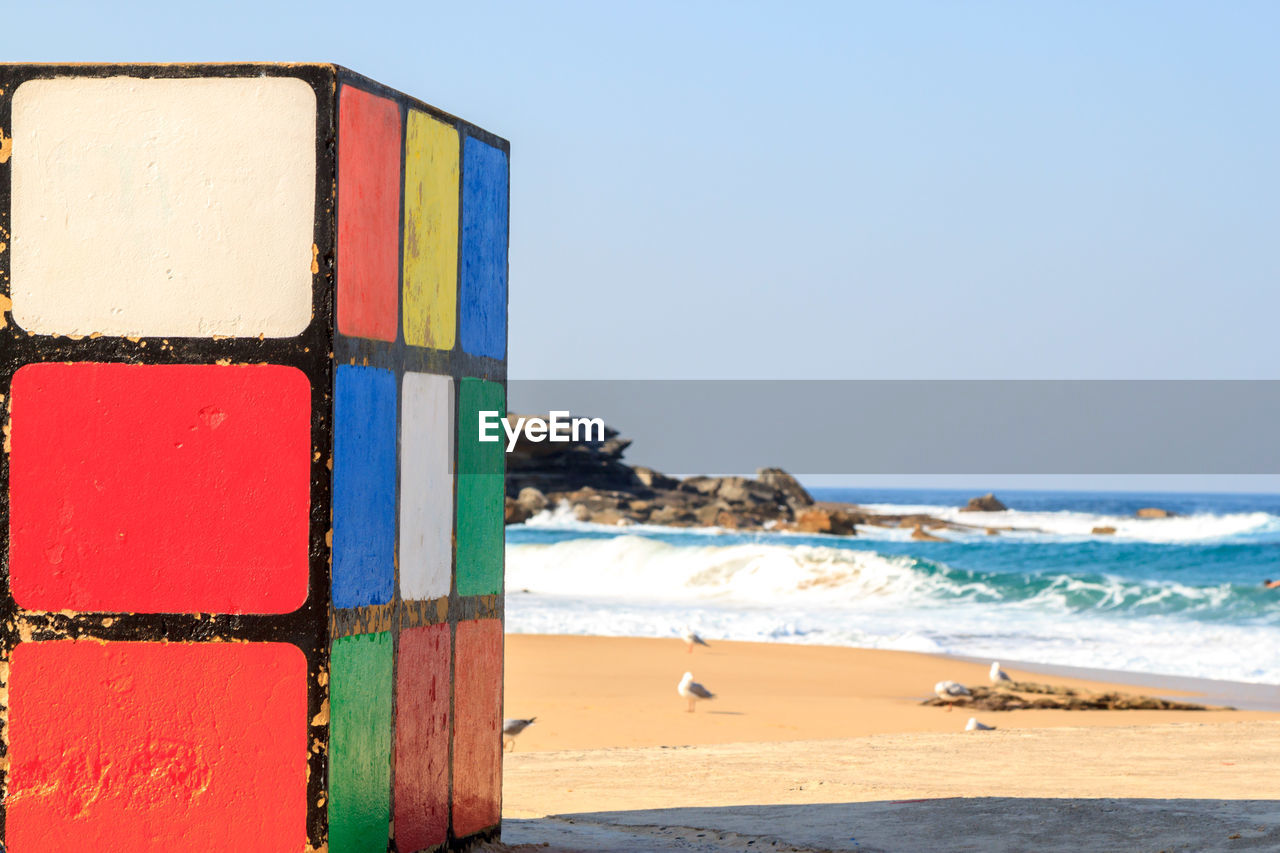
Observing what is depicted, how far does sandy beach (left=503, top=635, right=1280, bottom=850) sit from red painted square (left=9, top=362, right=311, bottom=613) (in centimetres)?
199

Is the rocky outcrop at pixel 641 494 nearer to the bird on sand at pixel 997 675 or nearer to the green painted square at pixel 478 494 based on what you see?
the bird on sand at pixel 997 675

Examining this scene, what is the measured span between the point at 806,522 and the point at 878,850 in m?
48.7

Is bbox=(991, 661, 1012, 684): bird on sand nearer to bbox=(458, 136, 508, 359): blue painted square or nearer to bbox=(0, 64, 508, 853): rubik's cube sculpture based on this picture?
bbox=(458, 136, 508, 359): blue painted square

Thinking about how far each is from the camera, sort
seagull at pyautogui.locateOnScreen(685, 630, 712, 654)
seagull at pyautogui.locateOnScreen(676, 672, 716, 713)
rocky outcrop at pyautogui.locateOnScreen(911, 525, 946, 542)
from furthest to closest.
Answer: rocky outcrop at pyautogui.locateOnScreen(911, 525, 946, 542), seagull at pyautogui.locateOnScreen(685, 630, 712, 654), seagull at pyautogui.locateOnScreen(676, 672, 716, 713)

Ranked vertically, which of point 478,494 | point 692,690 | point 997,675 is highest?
point 478,494

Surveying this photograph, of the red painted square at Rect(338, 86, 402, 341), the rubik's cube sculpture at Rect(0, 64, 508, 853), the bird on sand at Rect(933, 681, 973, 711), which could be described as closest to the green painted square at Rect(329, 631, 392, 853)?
the rubik's cube sculpture at Rect(0, 64, 508, 853)

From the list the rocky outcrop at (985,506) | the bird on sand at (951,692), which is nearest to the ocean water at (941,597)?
the bird on sand at (951,692)

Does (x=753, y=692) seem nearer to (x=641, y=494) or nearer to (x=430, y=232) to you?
(x=430, y=232)

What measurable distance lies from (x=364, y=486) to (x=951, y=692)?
35.2ft

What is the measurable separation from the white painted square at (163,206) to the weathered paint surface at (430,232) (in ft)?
1.58

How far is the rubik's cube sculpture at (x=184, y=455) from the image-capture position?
4027mm

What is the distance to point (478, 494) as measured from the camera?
499 cm

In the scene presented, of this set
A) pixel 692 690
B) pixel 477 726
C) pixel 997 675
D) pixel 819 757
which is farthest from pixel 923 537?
pixel 477 726

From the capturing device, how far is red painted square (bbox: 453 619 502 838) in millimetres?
4859
